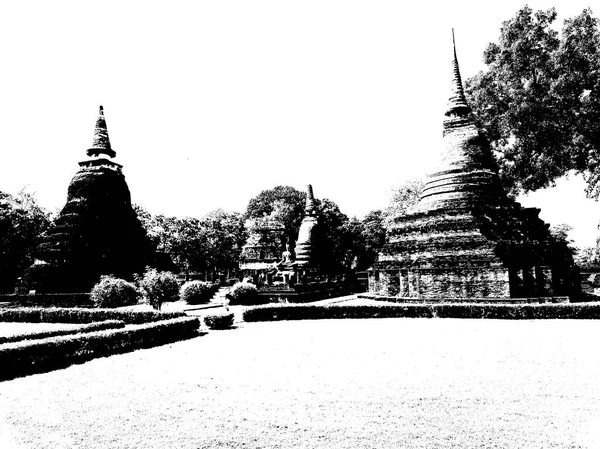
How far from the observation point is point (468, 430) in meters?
6.66

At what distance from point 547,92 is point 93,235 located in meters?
31.6

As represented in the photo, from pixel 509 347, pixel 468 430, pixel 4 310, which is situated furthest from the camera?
pixel 4 310

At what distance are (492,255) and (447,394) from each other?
1575 cm

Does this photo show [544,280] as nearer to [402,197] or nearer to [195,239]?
[402,197]

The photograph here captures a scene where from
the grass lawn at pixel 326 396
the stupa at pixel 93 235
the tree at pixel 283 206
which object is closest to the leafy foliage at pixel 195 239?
the tree at pixel 283 206

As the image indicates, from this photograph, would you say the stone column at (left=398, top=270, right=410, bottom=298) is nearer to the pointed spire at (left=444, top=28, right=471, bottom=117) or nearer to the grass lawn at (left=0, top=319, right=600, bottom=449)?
the grass lawn at (left=0, top=319, right=600, bottom=449)

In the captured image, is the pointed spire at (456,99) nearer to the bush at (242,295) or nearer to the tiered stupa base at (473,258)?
the tiered stupa base at (473,258)

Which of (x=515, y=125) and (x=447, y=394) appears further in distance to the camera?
(x=515, y=125)

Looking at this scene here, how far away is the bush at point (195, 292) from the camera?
29.1 meters

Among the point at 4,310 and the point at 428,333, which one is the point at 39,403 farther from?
the point at 4,310

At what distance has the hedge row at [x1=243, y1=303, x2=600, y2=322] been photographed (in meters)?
18.5

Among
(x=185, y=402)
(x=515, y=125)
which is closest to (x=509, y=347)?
(x=185, y=402)

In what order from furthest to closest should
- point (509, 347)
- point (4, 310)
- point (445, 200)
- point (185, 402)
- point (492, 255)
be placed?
point (445, 200)
point (4, 310)
point (492, 255)
point (509, 347)
point (185, 402)

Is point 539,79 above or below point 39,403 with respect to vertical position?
above
